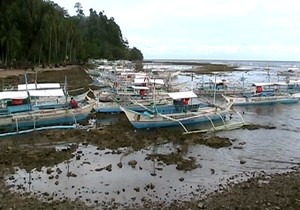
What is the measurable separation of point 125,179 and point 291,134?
48.9ft

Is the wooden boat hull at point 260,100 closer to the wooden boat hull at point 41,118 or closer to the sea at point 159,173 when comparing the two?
the sea at point 159,173

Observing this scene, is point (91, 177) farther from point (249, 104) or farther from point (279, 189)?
point (249, 104)

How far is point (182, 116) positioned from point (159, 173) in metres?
10.5

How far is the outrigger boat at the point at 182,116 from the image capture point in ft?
83.8

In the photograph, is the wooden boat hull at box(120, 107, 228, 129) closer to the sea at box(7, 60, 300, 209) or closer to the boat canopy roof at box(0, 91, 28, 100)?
the sea at box(7, 60, 300, 209)

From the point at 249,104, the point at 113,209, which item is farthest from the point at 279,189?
the point at 249,104

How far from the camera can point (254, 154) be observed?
20.4 meters

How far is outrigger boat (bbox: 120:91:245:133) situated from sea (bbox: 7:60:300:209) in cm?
336

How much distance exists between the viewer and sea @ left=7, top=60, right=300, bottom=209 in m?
14.1

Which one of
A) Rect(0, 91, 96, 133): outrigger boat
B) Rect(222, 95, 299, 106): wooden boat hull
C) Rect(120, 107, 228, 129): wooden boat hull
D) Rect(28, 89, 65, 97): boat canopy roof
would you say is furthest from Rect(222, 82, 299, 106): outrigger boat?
Rect(28, 89, 65, 97): boat canopy roof

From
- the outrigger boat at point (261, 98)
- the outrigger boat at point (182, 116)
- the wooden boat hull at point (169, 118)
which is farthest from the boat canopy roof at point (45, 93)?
the outrigger boat at point (261, 98)

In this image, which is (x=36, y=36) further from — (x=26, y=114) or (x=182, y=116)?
(x=182, y=116)

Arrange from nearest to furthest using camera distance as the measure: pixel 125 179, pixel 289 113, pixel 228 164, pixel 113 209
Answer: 1. pixel 113 209
2. pixel 125 179
3. pixel 228 164
4. pixel 289 113

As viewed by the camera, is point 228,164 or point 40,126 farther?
point 40,126
